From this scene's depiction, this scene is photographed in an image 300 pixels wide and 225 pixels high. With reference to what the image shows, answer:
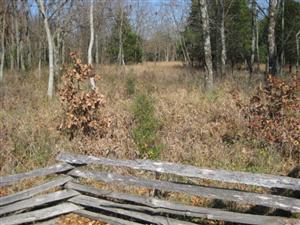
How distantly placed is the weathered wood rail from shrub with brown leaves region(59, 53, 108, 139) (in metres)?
2.93

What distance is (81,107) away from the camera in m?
8.38

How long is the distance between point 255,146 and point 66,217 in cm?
390

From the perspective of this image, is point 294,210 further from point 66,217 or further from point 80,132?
point 80,132

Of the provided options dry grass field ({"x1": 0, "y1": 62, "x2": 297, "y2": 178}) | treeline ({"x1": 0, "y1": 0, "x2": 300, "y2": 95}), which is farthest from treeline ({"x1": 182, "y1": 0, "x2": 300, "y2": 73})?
dry grass field ({"x1": 0, "y1": 62, "x2": 297, "y2": 178})

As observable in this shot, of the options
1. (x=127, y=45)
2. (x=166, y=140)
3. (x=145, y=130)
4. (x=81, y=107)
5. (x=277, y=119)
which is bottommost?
(x=166, y=140)

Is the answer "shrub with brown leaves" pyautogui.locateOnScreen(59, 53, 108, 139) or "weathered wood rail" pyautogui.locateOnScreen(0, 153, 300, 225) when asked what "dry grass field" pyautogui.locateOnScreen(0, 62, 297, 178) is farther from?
"weathered wood rail" pyautogui.locateOnScreen(0, 153, 300, 225)

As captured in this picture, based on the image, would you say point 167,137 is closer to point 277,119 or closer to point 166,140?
point 166,140

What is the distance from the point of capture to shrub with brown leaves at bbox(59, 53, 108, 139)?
8266 mm

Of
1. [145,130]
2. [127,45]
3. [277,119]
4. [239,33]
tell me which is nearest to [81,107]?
[145,130]

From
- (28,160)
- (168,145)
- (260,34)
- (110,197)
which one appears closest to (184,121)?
(168,145)

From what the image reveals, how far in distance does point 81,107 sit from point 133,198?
3.78m

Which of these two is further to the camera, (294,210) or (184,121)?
(184,121)

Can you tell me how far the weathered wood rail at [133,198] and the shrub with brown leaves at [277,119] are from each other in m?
2.57

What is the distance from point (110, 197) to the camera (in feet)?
17.4
